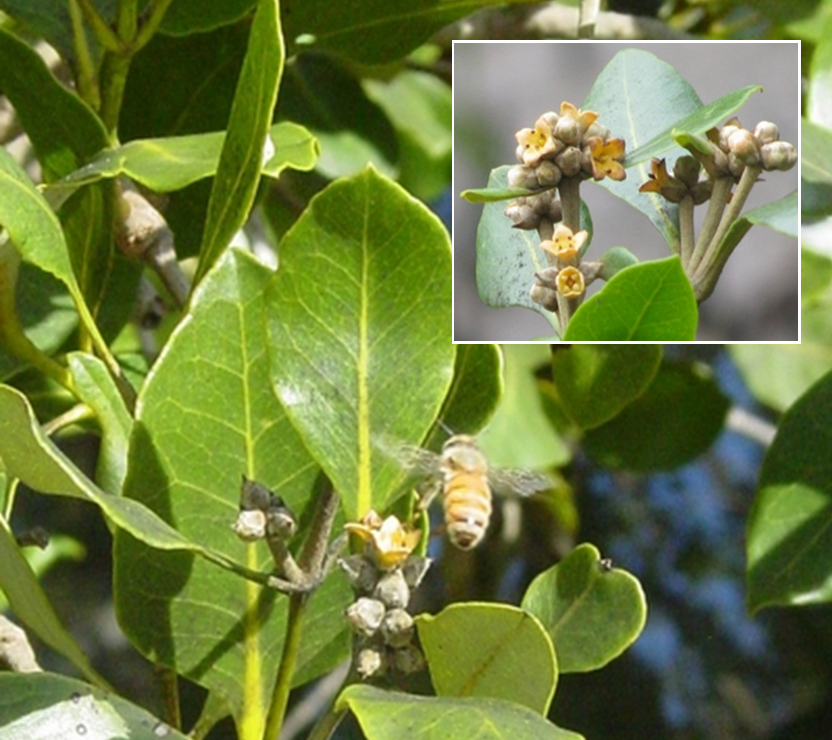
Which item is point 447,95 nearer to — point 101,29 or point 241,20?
point 241,20

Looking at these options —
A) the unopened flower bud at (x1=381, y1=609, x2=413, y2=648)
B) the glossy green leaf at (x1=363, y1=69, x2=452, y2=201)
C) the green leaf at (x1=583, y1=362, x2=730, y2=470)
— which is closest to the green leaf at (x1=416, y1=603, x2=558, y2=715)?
the unopened flower bud at (x1=381, y1=609, x2=413, y2=648)

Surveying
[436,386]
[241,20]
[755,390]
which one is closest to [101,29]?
[241,20]

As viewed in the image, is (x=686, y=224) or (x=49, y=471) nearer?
(x=49, y=471)

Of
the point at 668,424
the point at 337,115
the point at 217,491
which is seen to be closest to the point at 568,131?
the point at 217,491

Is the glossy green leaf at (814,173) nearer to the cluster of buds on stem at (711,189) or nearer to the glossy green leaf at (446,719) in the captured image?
the cluster of buds on stem at (711,189)

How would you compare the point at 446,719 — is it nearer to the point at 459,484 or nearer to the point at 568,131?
the point at 459,484

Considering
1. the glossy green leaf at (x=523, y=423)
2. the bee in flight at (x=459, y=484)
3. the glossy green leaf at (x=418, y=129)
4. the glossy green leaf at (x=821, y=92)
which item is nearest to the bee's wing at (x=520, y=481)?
the bee in flight at (x=459, y=484)

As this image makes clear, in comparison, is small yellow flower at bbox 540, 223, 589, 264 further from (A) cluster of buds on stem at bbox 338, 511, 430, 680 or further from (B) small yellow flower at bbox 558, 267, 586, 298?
(A) cluster of buds on stem at bbox 338, 511, 430, 680

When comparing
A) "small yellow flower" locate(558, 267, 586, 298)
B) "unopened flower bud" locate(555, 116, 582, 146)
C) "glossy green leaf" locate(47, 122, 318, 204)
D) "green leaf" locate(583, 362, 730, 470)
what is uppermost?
"glossy green leaf" locate(47, 122, 318, 204)
